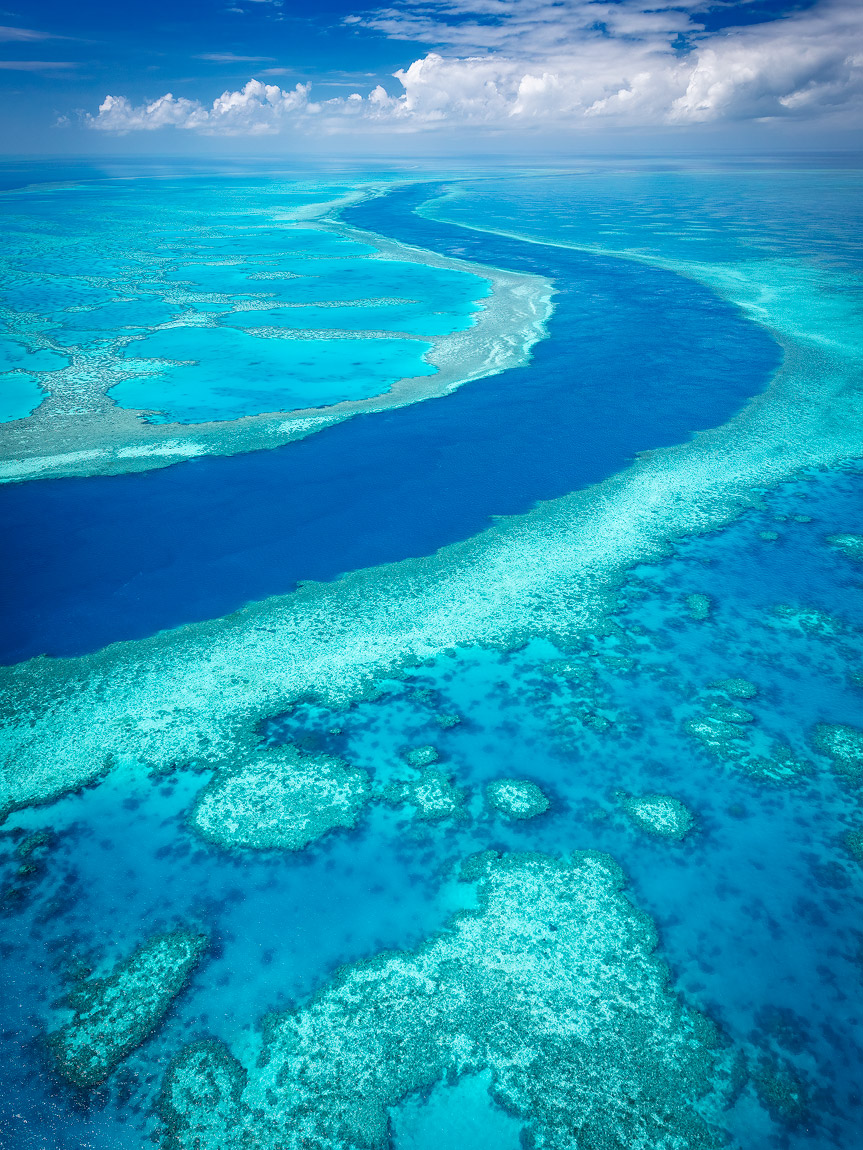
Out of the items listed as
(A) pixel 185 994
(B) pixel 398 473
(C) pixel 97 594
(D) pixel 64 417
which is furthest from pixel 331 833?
(D) pixel 64 417

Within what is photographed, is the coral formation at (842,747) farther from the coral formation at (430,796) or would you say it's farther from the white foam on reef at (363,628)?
the coral formation at (430,796)

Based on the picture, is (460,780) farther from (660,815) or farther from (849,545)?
(849,545)

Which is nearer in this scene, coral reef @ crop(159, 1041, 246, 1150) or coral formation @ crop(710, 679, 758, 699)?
coral reef @ crop(159, 1041, 246, 1150)

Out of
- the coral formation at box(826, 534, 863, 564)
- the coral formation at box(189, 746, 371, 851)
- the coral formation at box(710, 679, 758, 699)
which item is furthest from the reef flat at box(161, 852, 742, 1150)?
the coral formation at box(826, 534, 863, 564)

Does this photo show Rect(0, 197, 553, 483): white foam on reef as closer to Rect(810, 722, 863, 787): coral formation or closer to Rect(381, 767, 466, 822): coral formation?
Rect(381, 767, 466, 822): coral formation

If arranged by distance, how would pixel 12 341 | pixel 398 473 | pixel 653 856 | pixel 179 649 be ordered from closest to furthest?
1. pixel 653 856
2. pixel 179 649
3. pixel 398 473
4. pixel 12 341

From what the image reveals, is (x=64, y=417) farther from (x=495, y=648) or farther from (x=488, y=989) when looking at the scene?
(x=488, y=989)
